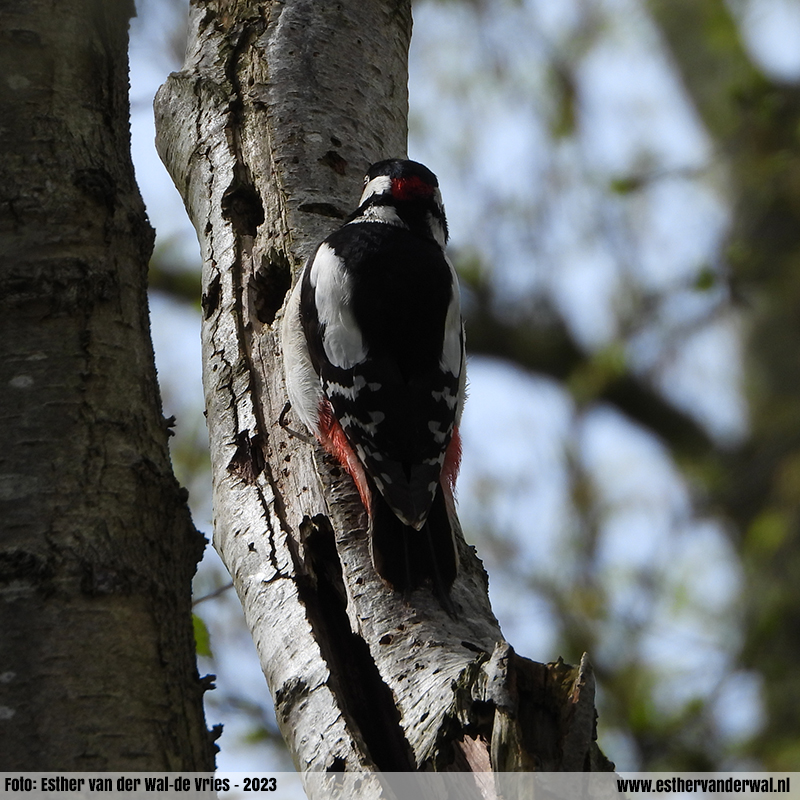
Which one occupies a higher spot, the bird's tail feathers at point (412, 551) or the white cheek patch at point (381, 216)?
the white cheek patch at point (381, 216)

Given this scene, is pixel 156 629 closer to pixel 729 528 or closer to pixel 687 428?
pixel 729 528

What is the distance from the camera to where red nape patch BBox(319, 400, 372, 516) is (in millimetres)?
2301

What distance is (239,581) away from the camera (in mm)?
2070

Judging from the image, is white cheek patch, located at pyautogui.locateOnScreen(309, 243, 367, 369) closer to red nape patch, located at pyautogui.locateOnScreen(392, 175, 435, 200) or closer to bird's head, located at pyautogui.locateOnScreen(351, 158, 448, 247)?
bird's head, located at pyautogui.locateOnScreen(351, 158, 448, 247)

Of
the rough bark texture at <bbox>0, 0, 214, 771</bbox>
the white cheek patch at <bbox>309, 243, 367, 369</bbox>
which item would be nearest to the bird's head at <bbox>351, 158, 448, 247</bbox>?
the white cheek patch at <bbox>309, 243, 367, 369</bbox>

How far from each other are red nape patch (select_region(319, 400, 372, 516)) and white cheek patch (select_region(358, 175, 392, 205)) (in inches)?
27.8

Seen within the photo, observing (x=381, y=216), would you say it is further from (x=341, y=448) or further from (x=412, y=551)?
(x=412, y=551)

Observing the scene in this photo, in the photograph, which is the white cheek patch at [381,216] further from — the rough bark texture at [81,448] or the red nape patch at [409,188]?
the rough bark texture at [81,448]

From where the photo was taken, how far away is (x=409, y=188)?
308 cm

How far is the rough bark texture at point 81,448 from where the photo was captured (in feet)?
4.70

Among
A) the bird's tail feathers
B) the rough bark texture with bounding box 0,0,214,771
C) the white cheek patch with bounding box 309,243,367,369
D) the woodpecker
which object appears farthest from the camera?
the white cheek patch with bounding box 309,243,367,369

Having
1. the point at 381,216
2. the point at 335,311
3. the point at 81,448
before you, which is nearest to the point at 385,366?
the point at 335,311

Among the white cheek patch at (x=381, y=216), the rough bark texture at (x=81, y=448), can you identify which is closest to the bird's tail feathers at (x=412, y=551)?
the rough bark texture at (x=81, y=448)

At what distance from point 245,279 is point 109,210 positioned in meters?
0.63
